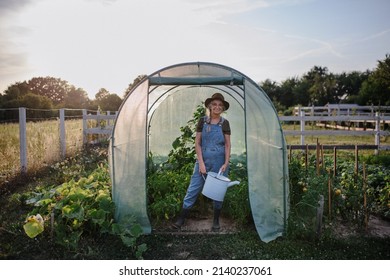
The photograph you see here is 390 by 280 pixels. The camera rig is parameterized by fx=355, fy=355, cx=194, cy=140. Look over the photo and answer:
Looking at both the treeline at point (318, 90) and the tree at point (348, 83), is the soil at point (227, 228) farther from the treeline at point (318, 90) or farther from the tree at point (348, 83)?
the tree at point (348, 83)

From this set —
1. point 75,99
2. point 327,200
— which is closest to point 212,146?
point 327,200

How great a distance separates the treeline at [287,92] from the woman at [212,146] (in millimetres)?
3588

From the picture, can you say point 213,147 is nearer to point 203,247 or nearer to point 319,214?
point 203,247

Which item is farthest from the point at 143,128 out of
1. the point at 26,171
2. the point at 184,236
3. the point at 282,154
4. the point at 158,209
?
the point at 26,171

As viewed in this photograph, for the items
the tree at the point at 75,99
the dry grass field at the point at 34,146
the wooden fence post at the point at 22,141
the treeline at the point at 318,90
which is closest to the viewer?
the dry grass field at the point at 34,146

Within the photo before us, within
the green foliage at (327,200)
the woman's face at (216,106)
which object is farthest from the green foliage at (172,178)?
the green foliage at (327,200)

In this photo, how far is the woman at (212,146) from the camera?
4328 millimetres

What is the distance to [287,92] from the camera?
4509 cm

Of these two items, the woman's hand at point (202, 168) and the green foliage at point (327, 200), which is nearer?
the green foliage at point (327, 200)

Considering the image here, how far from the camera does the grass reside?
3635mm

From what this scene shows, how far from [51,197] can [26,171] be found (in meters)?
2.63

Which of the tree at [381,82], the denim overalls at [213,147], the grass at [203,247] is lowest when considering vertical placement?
the grass at [203,247]

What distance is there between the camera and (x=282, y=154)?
13.5ft
